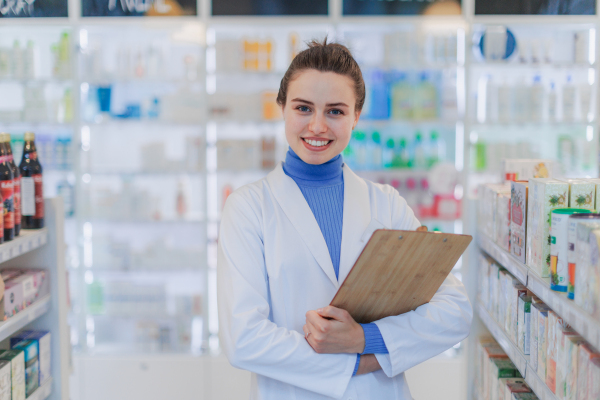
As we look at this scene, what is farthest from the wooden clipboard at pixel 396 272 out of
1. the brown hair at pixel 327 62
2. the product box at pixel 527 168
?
the product box at pixel 527 168

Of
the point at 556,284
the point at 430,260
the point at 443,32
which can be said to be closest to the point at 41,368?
the point at 430,260

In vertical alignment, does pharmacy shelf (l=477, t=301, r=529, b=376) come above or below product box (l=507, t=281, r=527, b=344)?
below

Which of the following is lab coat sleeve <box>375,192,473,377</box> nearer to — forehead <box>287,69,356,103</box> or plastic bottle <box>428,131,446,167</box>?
forehead <box>287,69,356,103</box>

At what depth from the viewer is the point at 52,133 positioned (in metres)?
4.32

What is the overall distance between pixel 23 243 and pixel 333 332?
132 cm

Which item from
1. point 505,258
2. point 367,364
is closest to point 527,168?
point 505,258

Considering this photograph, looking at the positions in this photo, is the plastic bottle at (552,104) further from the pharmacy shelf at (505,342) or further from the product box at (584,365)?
the product box at (584,365)

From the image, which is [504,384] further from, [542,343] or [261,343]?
[261,343]

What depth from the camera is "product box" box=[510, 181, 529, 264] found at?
1689 millimetres

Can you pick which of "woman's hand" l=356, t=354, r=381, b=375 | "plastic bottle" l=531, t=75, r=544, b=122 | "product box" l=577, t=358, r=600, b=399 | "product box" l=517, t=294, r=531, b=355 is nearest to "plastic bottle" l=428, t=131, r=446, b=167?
"plastic bottle" l=531, t=75, r=544, b=122

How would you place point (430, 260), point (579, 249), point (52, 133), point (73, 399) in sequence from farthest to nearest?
point (52, 133), point (73, 399), point (430, 260), point (579, 249)

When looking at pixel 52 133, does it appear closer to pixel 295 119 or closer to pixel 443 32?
pixel 443 32

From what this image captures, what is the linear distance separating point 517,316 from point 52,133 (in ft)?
12.4

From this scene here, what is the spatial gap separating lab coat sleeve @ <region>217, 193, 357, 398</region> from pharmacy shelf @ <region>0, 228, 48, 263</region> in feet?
2.96
